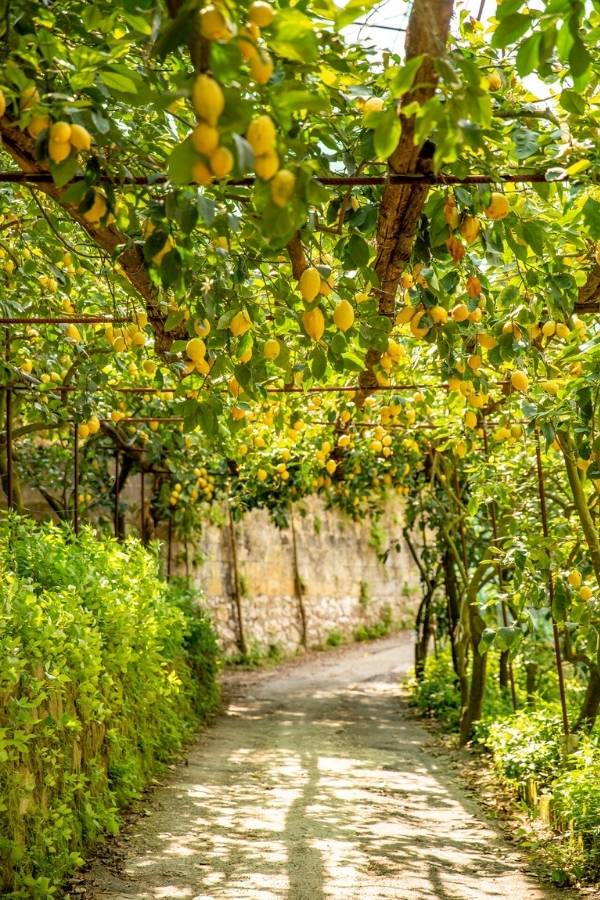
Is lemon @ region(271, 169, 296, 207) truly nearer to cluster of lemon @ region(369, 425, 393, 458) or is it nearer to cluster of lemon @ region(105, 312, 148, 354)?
cluster of lemon @ region(105, 312, 148, 354)

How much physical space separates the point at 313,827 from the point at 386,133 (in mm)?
3352

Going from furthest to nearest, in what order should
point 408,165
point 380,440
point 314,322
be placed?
point 380,440 → point 314,322 → point 408,165

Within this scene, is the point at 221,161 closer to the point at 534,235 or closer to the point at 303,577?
the point at 534,235

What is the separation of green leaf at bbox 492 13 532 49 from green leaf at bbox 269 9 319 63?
377mm

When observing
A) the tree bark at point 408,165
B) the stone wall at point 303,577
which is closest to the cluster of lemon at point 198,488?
the stone wall at point 303,577

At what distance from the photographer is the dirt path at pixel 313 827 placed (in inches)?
126

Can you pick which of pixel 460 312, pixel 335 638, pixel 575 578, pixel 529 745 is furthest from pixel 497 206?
pixel 335 638

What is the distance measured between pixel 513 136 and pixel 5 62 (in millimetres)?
1048

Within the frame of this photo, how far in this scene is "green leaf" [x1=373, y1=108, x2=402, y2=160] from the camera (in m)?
1.40

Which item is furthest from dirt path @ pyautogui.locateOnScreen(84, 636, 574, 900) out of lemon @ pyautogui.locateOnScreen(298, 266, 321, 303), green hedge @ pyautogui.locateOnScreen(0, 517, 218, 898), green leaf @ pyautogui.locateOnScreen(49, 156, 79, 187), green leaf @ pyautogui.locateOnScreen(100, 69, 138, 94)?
green leaf @ pyautogui.locateOnScreen(100, 69, 138, 94)

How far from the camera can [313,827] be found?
156 inches

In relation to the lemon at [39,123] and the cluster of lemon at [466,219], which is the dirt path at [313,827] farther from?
the lemon at [39,123]

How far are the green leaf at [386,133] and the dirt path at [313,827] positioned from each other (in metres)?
2.57

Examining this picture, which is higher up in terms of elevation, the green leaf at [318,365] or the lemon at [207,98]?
the lemon at [207,98]
